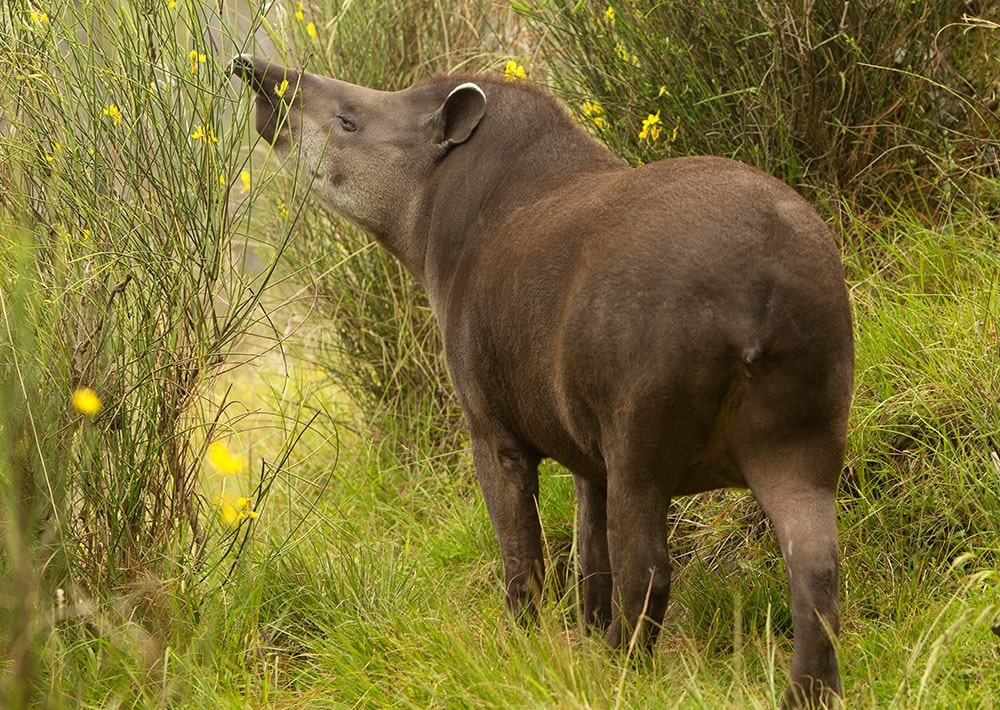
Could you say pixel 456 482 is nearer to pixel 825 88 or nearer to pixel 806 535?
pixel 825 88

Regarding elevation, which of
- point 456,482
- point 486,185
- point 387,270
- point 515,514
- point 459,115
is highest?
point 459,115

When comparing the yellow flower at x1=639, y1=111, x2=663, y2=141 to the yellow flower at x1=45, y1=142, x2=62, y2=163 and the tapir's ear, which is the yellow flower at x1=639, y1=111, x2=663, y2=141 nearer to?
the tapir's ear

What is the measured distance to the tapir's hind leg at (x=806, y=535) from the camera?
3.62 meters

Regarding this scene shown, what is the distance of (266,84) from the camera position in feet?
17.6

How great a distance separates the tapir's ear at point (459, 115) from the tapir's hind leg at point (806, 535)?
1974 millimetres

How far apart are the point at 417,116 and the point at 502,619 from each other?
2.02 metres

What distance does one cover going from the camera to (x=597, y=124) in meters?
6.15

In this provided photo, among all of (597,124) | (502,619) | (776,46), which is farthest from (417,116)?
(502,619)

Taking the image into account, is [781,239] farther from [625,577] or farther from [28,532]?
[28,532]

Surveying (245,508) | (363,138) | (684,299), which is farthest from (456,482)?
(684,299)

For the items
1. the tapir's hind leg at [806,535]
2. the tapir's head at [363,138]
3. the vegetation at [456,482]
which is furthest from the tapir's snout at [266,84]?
the tapir's hind leg at [806,535]

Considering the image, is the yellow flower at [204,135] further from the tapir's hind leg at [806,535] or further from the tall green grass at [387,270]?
the tall green grass at [387,270]

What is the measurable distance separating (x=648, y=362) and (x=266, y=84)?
2477 mm

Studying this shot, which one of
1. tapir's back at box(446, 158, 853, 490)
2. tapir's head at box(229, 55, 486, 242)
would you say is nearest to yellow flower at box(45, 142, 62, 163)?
tapir's head at box(229, 55, 486, 242)
